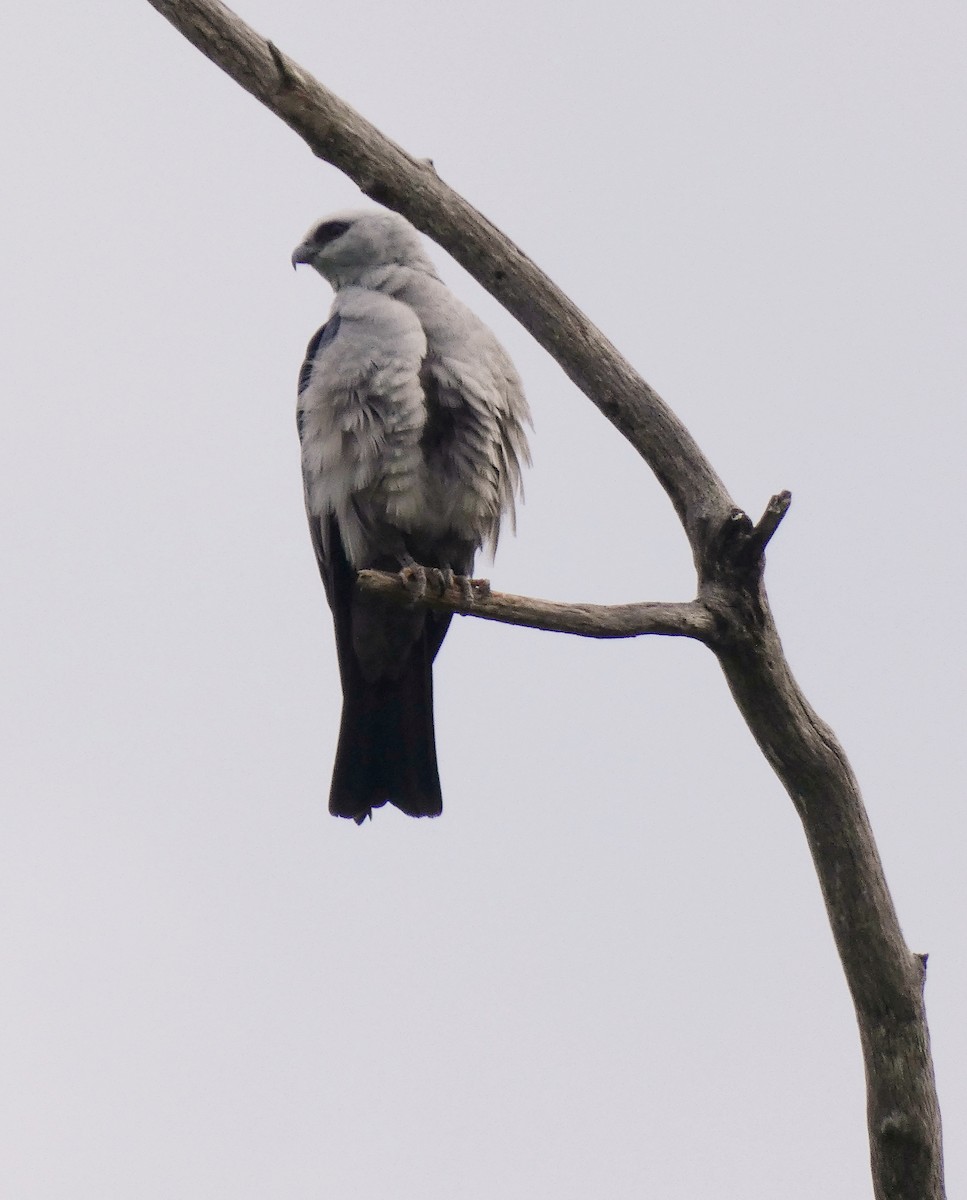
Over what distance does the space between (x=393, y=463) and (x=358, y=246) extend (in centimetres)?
136

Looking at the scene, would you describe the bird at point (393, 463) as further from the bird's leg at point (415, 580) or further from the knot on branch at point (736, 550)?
the knot on branch at point (736, 550)

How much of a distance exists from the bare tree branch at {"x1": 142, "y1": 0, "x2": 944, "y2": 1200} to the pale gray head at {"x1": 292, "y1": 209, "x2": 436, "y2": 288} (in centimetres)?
181

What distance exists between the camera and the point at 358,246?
6.36 metres

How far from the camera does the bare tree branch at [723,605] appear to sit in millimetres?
4020

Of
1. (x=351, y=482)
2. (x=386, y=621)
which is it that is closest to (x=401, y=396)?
(x=351, y=482)

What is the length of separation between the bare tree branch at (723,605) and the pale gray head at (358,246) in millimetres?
1810

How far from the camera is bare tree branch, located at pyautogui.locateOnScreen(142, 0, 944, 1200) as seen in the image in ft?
13.2

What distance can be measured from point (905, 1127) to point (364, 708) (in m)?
2.93

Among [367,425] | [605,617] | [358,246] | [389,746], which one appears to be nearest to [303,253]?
[358,246]

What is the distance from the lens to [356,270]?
638 cm

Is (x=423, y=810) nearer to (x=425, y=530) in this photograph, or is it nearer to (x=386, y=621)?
(x=386, y=621)

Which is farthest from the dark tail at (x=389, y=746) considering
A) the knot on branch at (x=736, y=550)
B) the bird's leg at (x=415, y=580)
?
the knot on branch at (x=736, y=550)

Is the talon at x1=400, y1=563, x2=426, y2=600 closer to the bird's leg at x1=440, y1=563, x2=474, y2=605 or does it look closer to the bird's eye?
the bird's leg at x1=440, y1=563, x2=474, y2=605

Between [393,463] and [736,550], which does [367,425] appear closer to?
[393,463]
